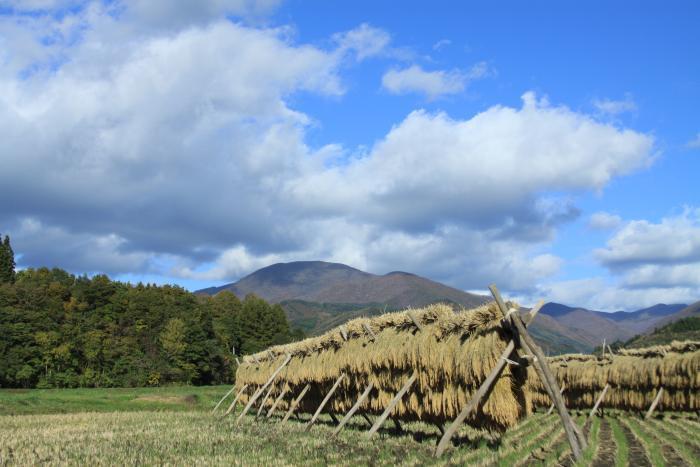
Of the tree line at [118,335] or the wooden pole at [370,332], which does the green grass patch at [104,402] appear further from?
the wooden pole at [370,332]

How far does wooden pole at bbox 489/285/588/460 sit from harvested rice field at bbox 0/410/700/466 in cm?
41

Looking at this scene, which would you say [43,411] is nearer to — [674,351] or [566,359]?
[566,359]

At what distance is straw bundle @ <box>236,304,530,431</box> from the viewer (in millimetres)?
14133

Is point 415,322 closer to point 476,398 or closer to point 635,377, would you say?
point 476,398

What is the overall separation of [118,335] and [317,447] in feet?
261

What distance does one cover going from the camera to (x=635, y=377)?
3192 centimetres

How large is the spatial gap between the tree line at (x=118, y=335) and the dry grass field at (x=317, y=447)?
55497 mm

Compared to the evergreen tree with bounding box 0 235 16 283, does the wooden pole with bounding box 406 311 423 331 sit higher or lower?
lower

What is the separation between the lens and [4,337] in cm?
6925

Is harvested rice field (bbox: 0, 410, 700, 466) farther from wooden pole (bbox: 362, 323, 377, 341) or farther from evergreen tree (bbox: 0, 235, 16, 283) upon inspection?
evergreen tree (bbox: 0, 235, 16, 283)

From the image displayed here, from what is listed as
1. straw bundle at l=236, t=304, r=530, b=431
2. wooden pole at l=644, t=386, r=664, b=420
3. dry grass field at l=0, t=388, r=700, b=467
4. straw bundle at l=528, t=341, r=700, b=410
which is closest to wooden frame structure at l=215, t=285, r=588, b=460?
straw bundle at l=236, t=304, r=530, b=431

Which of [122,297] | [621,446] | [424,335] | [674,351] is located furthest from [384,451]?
[122,297]

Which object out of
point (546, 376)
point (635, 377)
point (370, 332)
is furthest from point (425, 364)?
point (635, 377)

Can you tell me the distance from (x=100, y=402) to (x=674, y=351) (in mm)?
38855
